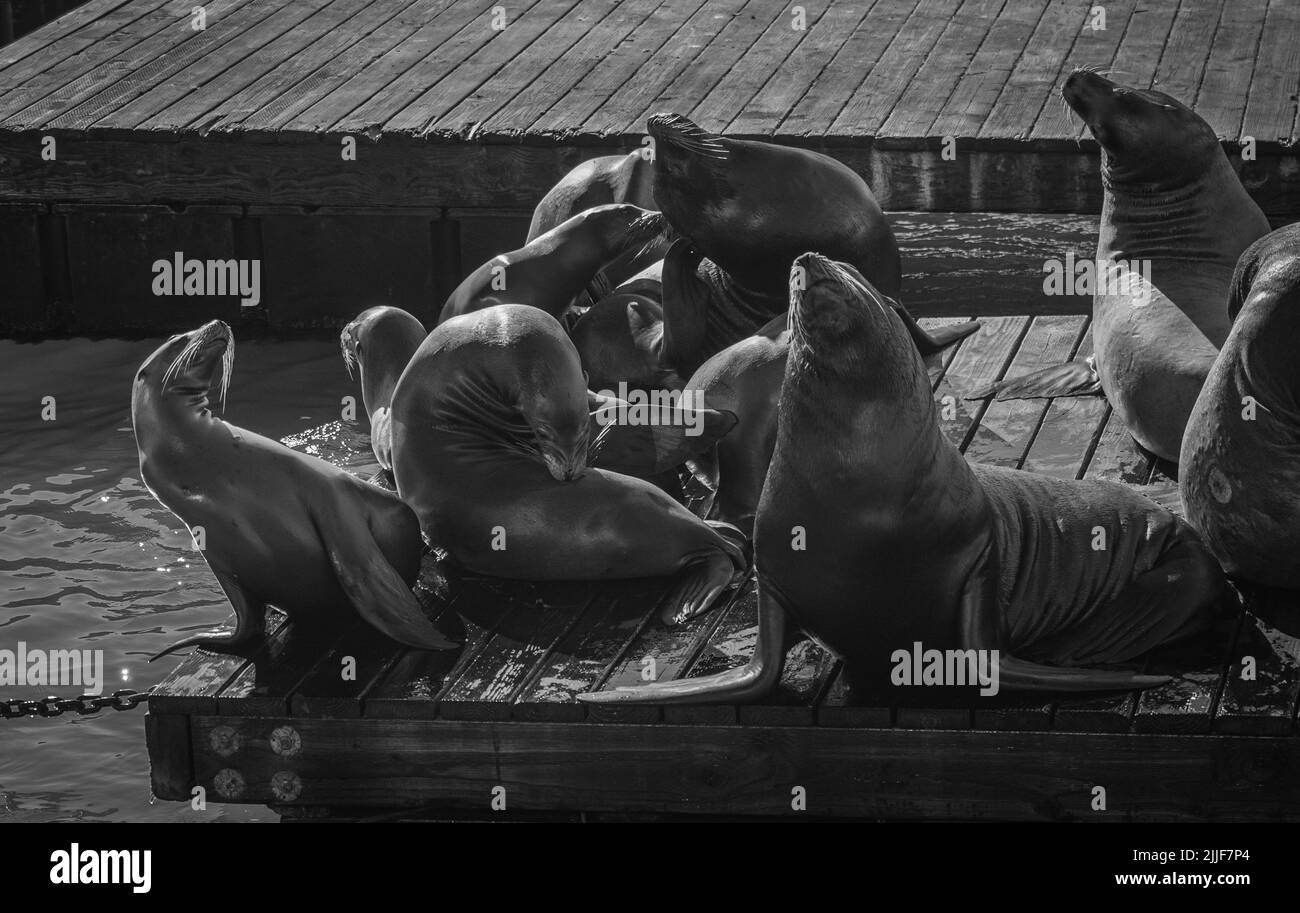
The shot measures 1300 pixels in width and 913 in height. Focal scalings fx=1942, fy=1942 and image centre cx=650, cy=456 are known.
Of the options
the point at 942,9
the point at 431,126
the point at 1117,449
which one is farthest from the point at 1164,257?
the point at 942,9

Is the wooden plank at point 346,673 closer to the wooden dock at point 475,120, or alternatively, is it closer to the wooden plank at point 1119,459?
the wooden plank at point 1119,459

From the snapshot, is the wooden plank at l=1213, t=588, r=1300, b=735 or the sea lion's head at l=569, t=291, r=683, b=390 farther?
the sea lion's head at l=569, t=291, r=683, b=390

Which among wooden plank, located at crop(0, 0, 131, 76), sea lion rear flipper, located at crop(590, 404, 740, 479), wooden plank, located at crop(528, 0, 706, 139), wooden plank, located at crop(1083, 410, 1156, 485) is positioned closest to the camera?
sea lion rear flipper, located at crop(590, 404, 740, 479)

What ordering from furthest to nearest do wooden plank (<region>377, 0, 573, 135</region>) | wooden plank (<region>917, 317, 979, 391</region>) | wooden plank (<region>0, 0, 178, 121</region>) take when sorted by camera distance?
wooden plank (<region>0, 0, 178, 121</region>) → wooden plank (<region>377, 0, 573, 135</region>) → wooden plank (<region>917, 317, 979, 391</region>)

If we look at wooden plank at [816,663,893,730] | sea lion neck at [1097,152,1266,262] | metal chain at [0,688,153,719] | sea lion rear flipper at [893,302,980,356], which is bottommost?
metal chain at [0,688,153,719]

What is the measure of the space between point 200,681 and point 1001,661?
174 centimetres

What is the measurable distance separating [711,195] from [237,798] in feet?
7.30

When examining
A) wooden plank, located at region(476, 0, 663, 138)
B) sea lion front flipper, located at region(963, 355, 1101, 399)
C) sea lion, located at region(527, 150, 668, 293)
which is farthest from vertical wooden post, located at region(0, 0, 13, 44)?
sea lion front flipper, located at region(963, 355, 1101, 399)

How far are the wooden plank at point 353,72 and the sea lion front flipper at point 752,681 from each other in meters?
5.08

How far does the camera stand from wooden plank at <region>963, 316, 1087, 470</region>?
5441 mm

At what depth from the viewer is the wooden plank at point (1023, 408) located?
17.9 ft

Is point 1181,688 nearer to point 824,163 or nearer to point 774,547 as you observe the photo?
point 774,547

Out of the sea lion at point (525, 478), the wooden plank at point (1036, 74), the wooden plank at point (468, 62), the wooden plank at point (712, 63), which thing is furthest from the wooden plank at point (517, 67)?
the sea lion at point (525, 478)

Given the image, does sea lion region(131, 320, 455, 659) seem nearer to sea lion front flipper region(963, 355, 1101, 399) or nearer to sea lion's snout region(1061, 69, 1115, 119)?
sea lion front flipper region(963, 355, 1101, 399)
